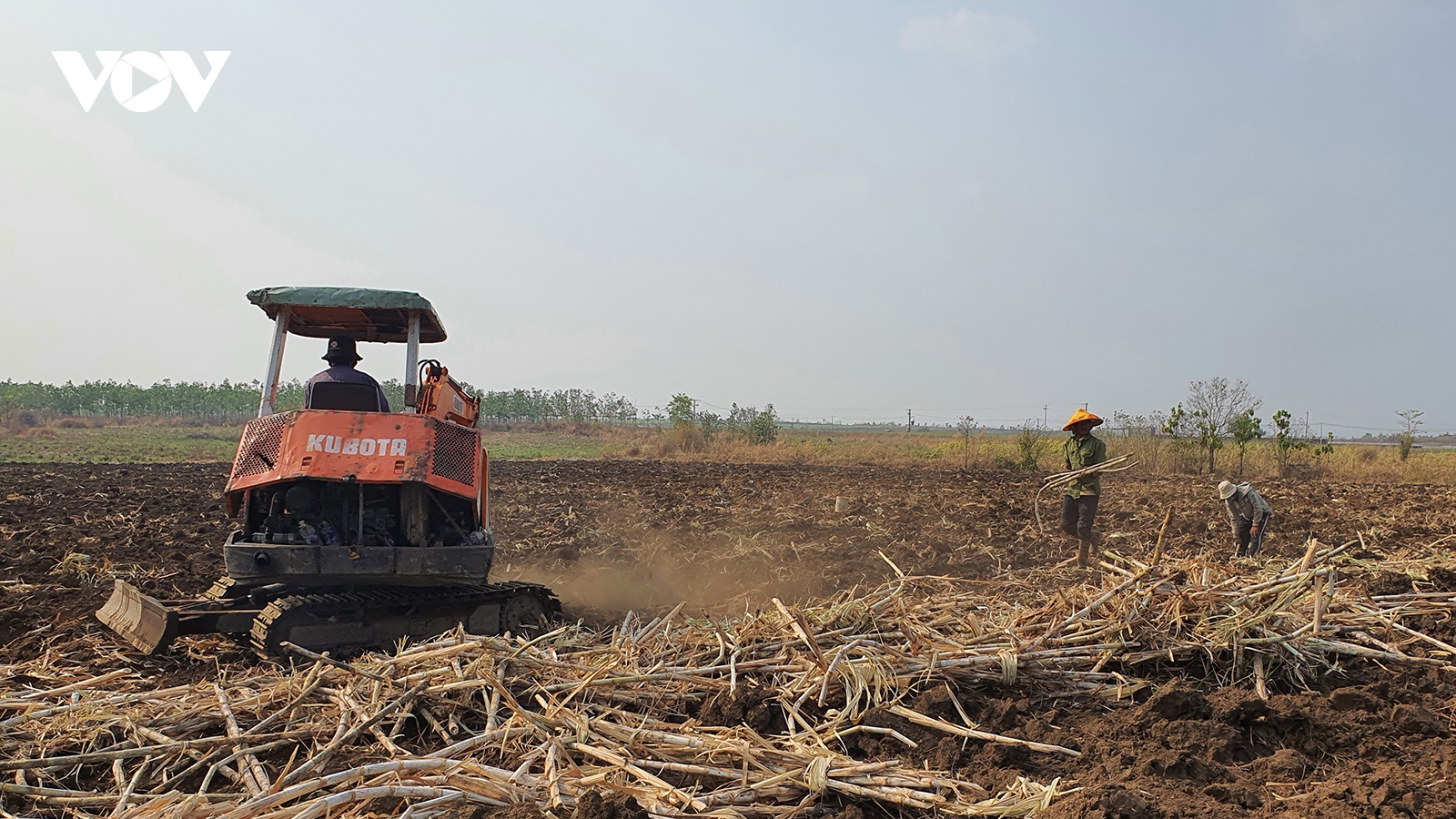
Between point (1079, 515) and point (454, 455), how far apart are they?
6998 mm

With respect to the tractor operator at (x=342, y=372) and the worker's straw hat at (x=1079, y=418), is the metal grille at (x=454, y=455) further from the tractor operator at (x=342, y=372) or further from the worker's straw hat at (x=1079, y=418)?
the worker's straw hat at (x=1079, y=418)

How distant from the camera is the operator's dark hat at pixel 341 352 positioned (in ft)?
21.2

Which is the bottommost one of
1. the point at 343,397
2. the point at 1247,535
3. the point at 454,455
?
the point at 1247,535

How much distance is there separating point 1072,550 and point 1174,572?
699 cm

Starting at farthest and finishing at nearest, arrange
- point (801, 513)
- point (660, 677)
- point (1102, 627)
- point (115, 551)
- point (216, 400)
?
point (216, 400) → point (801, 513) → point (115, 551) → point (1102, 627) → point (660, 677)

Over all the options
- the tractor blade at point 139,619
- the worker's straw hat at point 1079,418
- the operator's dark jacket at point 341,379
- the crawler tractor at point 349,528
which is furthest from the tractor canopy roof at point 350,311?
the worker's straw hat at point 1079,418

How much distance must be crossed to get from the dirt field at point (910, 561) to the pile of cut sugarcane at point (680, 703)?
19 cm

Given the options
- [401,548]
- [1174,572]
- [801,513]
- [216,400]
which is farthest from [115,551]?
[216,400]

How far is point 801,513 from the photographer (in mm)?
14219

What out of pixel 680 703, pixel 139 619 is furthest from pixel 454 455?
pixel 680 703

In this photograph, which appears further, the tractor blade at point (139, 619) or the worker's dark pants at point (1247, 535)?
the worker's dark pants at point (1247, 535)

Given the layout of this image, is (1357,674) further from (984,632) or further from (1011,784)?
(1011,784)

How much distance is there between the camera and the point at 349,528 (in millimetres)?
5668

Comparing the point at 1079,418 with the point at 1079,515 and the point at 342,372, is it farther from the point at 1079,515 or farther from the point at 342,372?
the point at 342,372
